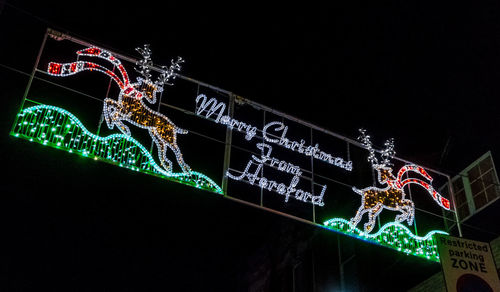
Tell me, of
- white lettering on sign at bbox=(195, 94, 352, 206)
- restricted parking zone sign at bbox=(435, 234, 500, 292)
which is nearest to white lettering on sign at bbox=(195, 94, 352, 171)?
white lettering on sign at bbox=(195, 94, 352, 206)

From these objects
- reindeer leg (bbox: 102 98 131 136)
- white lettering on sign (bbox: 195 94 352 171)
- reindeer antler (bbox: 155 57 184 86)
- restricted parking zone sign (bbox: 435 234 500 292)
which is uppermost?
A: reindeer antler (bbox: 155 57 184 86)

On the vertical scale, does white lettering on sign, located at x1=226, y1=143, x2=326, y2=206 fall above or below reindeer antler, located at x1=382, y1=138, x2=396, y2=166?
below

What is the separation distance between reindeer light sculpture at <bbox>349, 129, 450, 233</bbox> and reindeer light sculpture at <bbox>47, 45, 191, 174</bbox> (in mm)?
3548

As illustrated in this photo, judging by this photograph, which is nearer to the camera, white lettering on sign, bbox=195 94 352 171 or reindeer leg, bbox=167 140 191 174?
reindeer leg, bbox=167 140 191 174

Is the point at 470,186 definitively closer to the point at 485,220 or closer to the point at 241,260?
the point at 485,220

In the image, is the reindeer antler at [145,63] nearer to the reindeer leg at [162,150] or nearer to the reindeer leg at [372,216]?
the reindeer leg at [162,150]

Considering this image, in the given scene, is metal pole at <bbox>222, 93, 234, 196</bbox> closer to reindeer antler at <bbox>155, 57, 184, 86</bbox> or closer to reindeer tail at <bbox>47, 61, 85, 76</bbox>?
reindeer antler at <bbox>155, 57, 184, 86</bbox>

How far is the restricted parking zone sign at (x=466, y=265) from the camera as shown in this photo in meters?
7.61

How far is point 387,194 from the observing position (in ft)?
37.9

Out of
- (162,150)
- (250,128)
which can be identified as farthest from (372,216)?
(162,150)

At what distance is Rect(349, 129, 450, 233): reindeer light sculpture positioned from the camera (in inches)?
439

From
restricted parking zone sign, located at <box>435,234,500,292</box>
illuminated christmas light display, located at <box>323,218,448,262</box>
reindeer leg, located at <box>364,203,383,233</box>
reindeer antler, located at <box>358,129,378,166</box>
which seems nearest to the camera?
restricted parking zone sign, located at <box>435,234,500,292</box>

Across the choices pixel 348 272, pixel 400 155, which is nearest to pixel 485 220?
pixel 400 155

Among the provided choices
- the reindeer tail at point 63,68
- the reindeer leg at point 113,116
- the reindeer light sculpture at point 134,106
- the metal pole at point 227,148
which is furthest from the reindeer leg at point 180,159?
the reindeer tail at point 63,68
